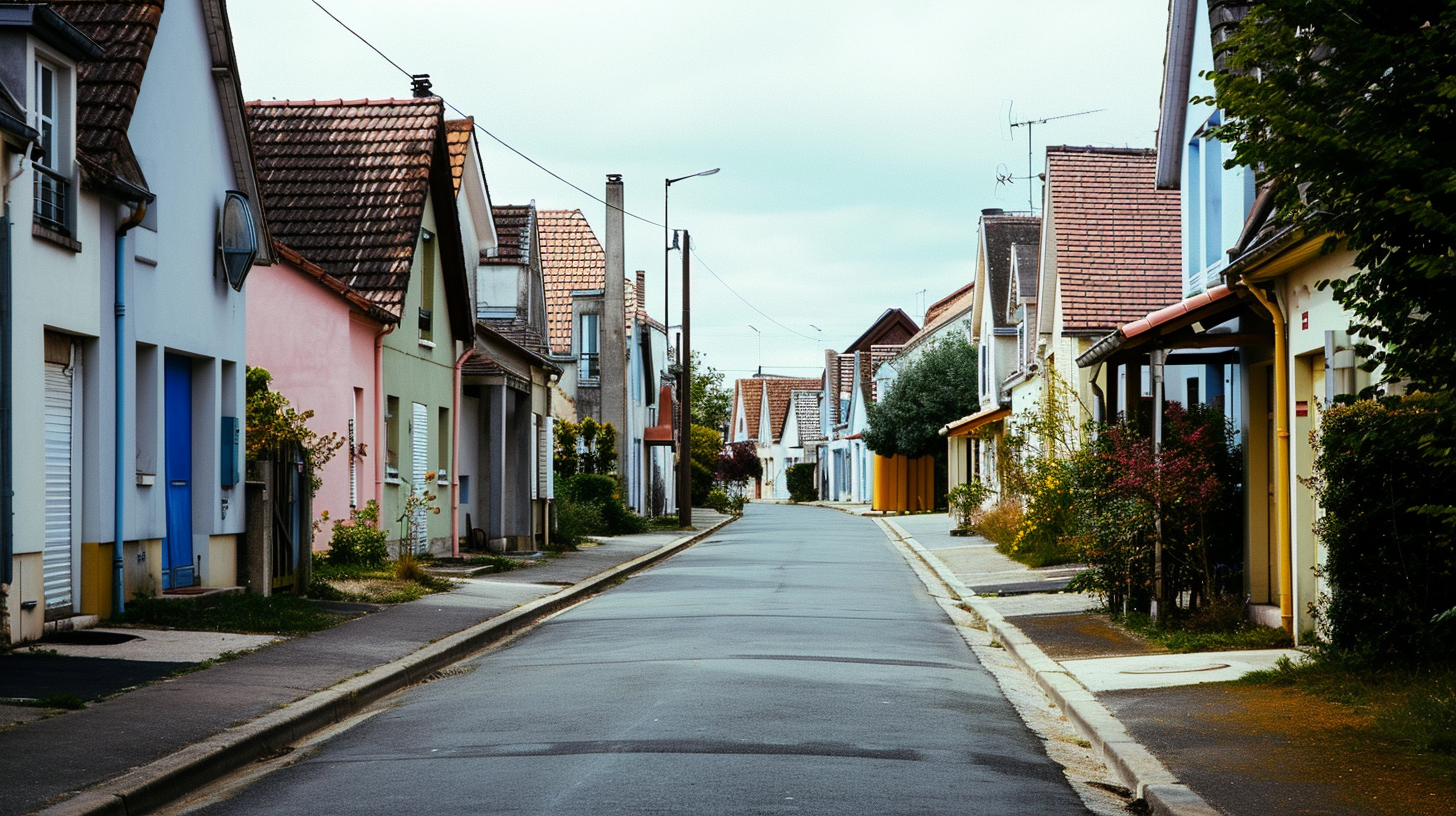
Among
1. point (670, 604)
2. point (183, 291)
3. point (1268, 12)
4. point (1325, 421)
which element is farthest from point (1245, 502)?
point (183, 291)

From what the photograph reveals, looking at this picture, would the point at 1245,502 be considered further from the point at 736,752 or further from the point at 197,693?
the point at 197,693

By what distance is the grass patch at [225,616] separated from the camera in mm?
13352

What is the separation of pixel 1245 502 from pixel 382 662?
8.52m

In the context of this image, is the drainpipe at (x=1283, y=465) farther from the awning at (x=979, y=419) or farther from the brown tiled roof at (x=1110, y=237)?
the awning at (x=979, y=419)

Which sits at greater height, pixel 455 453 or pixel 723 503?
pixel 455 453

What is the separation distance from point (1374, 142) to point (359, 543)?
16081mm

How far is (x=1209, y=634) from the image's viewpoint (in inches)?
517

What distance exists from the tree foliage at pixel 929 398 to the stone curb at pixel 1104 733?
36.0 metres

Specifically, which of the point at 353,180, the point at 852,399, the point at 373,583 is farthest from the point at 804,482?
the point at 373,583

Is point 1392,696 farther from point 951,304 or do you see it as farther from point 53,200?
point 951,304

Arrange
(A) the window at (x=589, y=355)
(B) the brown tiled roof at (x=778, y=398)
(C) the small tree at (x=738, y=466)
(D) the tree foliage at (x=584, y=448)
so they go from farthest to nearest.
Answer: (B) the brown tiled roof at (x=778, y=398) < (C) the small tree at (x=738, y=466) < (A) the window at (x=589, y=355) < (D) the tree foliage at (x=584, y=448)

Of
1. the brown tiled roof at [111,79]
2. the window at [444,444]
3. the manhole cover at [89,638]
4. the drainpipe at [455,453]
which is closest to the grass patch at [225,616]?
the manhole cover at [89,638]

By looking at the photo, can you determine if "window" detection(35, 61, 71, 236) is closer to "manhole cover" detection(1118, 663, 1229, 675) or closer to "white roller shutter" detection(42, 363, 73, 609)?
"white roller shutter" detection(42, 363, 73, 609)

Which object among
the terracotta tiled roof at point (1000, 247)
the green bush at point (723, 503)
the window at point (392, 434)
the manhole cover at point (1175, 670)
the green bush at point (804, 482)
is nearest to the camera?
the manhole cover at point (1175, 670)
